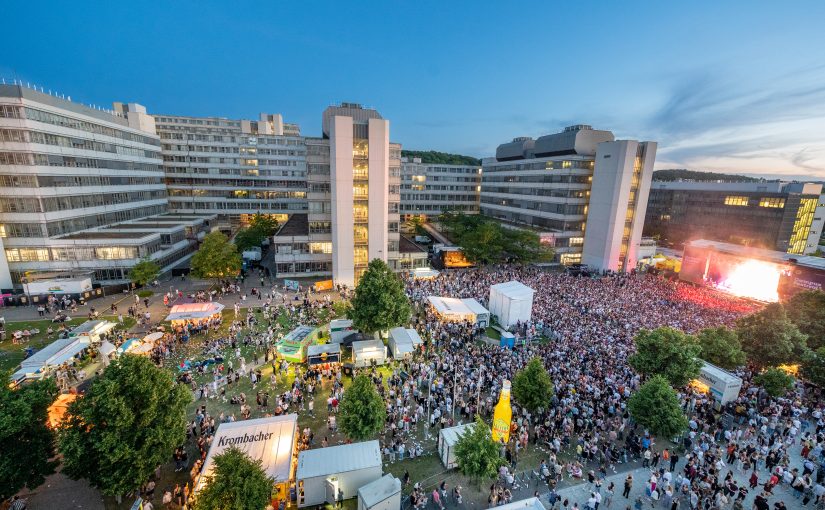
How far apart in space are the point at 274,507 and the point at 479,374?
1334cm

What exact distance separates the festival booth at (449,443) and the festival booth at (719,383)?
16666mm

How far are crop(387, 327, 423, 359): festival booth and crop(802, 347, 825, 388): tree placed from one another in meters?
25.9

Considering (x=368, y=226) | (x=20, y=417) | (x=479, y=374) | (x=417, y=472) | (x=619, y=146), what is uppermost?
(x=619, y=146)

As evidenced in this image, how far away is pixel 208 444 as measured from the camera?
17.9 m

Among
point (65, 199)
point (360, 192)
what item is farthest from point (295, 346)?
point (65, 199)

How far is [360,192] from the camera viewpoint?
4538 cm

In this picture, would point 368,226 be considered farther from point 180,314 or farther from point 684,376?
point 684,376

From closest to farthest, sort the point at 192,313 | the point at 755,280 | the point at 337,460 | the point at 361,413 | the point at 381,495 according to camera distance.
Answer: the point at 381,495, the point at 337,460, the point at 361,413, the point at 192,313, the point at 755,280

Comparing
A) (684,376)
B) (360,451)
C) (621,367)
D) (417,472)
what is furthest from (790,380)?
(360,451)

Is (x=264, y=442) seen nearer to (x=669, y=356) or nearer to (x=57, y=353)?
(x=57, y=353)

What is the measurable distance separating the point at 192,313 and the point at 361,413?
70.1 feet

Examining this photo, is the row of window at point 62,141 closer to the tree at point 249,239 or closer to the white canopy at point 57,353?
the tree at point 249,239

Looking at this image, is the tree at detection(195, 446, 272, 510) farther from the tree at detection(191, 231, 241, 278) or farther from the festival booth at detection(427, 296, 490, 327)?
the tree at detection(191, 231, 241, 278)

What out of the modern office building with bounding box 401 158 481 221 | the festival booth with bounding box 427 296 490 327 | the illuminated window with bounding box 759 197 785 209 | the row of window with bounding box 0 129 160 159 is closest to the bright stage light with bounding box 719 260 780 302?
the festival booth with bounding box 427 296 490 327
